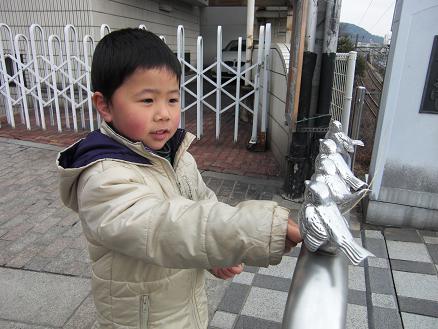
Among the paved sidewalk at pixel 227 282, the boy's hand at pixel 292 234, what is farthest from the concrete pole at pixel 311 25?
the boy's hand at pixel 292 234

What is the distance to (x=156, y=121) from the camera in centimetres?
116

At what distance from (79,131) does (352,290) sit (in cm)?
528

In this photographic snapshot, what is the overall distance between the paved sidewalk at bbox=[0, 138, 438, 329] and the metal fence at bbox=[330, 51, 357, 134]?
3.45 ft

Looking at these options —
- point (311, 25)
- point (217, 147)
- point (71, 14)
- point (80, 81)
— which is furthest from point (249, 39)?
point (71, 14)

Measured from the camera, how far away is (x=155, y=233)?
0.92 metres

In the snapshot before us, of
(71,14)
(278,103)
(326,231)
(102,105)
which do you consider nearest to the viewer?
(326,231)

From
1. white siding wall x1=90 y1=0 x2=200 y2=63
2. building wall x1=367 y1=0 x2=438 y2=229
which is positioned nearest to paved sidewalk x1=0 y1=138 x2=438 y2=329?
building wall x1=367 y1=0 x2=438 y2=229

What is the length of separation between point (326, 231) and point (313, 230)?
0.02m

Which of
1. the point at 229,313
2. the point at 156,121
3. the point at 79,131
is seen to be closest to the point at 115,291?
the point at 156,121

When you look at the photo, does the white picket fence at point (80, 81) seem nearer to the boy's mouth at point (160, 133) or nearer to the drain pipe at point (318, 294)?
the boy's mouth at point (160, 133)

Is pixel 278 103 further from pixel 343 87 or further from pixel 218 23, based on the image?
pixel 218 23

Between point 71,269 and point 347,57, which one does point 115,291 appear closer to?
point 71,269

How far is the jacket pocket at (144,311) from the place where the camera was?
1.22 metres

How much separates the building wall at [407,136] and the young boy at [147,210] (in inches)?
102
